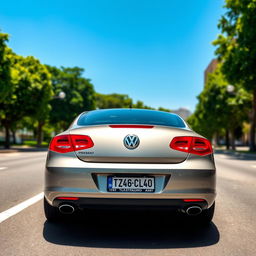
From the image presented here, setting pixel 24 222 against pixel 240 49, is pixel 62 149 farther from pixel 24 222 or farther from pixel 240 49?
pixel 240 49

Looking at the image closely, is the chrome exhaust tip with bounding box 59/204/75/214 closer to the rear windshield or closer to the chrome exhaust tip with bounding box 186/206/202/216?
the rear windshield

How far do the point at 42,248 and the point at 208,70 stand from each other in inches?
5363

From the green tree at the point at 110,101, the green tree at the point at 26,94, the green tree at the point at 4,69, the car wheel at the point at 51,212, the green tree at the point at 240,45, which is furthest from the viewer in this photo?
the green tree at the point at 110,101

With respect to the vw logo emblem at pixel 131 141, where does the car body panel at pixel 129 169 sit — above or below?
below

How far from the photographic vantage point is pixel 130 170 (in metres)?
3.67

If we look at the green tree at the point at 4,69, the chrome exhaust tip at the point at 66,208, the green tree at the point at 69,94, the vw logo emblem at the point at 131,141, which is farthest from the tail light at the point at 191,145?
the green tree at the point at 69,94

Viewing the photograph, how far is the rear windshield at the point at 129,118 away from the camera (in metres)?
4.55

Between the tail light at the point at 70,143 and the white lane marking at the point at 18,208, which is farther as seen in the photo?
the white lane marking at the point at 18,208

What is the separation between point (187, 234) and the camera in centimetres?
410

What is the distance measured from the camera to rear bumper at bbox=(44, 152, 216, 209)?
3678 mm

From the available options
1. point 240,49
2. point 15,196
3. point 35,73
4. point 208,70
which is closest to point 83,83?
point 35,73

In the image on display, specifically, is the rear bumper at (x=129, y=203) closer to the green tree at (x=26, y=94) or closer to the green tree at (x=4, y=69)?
the green tree at (x=4, y=69)

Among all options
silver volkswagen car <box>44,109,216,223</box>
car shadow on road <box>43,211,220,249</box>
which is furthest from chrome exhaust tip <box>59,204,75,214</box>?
car shadow on road <box>43,211,220,249</box>

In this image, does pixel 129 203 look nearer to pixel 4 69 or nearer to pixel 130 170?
pixel 130 170
